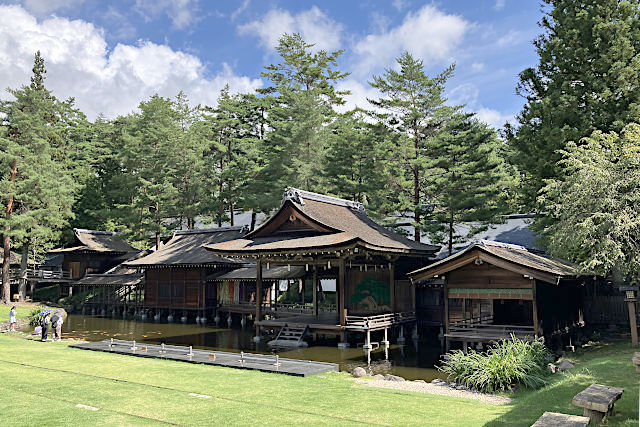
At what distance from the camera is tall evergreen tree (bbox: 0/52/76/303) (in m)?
40.2

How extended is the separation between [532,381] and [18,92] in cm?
4484

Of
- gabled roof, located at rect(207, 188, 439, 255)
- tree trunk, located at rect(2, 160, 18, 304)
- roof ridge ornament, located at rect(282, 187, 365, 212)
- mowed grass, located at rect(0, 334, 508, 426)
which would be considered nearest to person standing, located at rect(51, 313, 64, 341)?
mowed grass, located at rect(0, 334, 508, 426)

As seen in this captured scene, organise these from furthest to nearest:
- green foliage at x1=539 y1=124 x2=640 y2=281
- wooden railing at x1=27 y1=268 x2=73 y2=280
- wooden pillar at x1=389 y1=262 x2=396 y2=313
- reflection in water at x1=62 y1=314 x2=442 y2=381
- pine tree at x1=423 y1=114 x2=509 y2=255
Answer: wooden railing at x1=27 y1=268 x2=73 y2=280, pine tree at x1=423 y1=114 x2=509 y2=255, wooden pillar at x1=389 y1=262 x2=396 y2=313, reflection in water at x1=62 y1=314 x2=442 y2=381, green foliage at x1=539 y1=124 x2=640 y2=281

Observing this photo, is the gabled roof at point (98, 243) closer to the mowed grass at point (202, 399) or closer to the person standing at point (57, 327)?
the person standing at point (57, 327)

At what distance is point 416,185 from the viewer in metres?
33.1

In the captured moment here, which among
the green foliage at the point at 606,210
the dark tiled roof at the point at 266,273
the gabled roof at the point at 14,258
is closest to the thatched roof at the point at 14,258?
the gabled roof at the point at 14,258

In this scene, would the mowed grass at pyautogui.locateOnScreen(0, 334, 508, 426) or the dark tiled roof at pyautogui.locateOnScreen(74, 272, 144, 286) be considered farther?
the dark tiled roof at pyautogui.locateOnScreen(74, 272, 144, 286)

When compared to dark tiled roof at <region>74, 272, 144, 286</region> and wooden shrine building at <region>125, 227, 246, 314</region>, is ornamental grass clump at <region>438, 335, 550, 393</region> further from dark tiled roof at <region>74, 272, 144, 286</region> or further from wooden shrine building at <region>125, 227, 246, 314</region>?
dark tiled roof at <region>74, 272, 144, 286</region>

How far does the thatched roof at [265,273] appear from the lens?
103ft

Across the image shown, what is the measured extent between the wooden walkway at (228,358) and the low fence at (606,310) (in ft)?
49.5

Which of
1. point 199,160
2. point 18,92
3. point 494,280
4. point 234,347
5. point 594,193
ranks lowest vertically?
point 234,347

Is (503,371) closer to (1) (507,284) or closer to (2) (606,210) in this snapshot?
(1) (507,284)

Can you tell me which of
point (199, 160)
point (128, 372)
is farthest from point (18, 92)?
point (128, 372)

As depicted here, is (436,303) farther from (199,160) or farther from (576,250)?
(199,160)
